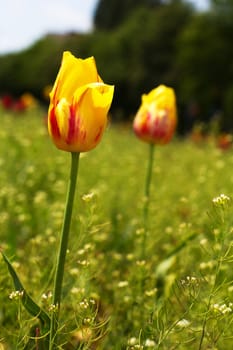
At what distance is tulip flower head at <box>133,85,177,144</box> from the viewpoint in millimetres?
2051

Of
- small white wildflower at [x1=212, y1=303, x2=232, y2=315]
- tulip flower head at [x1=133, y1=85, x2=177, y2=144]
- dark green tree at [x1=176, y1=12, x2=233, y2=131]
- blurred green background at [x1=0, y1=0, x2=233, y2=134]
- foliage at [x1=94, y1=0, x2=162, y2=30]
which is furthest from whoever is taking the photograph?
foliage at [x1=94, y1=0, x2=162, y2=30]

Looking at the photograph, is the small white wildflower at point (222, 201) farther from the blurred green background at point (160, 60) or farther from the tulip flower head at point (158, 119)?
the blurred green background at point (160, 60)

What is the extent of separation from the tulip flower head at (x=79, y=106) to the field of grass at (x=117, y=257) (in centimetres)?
14

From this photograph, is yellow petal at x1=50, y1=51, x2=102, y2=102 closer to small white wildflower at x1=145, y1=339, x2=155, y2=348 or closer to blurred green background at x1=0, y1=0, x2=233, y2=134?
small white wildflower at x1=145, y1=339, x2=155, y2=348

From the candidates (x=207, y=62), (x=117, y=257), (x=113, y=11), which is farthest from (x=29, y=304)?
(x=113, y=11)

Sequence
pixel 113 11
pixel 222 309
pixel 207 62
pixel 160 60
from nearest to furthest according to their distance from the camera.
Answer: pixel 222 309, pixel 207 62, pixel 160 60, pixel 113 11

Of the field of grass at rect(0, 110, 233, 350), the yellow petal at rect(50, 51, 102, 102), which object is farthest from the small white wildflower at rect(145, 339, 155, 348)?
the yellow petal at rect(50, 51, 102, 102)

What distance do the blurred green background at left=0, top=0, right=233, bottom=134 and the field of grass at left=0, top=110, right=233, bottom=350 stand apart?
1438 centimetres

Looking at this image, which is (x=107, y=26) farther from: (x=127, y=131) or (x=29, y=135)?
(x=29, y=135)

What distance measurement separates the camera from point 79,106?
1122 mm

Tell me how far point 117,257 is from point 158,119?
44cm

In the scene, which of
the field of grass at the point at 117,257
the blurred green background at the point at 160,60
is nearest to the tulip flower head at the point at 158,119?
the field of grass at the point at 117,257

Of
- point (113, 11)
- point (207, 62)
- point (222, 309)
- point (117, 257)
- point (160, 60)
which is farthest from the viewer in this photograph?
point (113, 11)

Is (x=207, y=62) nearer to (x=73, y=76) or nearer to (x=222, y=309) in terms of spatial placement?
(x=73, y=76)
